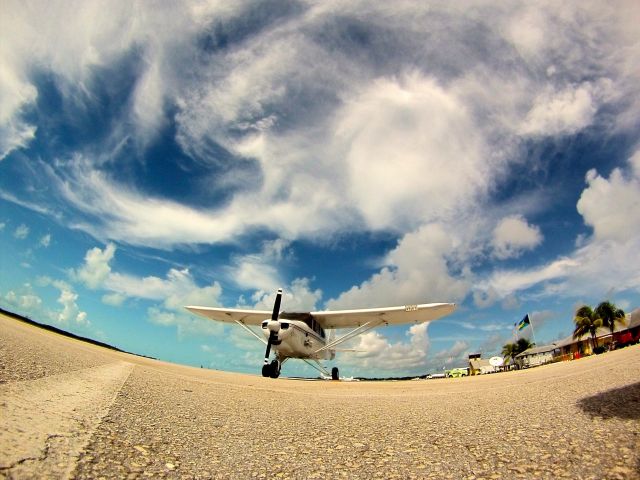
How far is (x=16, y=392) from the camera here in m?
3.82

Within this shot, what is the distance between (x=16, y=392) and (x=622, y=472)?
629 cm

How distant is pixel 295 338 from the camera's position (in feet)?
78.3

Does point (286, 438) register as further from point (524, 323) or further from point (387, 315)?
point (524, 323)

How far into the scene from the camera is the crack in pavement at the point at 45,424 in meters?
2.03

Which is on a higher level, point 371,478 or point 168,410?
point 168,410

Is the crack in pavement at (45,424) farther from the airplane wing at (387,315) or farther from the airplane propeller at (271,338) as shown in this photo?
the airplane wing at (387,315)

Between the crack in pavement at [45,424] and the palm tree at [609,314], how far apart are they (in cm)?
6447

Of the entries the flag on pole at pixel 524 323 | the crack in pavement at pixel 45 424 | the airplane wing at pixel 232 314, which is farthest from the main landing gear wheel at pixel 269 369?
the flag on pole at pixel 524 323

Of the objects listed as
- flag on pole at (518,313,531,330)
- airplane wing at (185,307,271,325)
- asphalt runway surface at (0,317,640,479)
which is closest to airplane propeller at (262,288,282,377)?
airplane wing at (185,307,271,325)

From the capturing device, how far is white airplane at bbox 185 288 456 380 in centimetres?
2178

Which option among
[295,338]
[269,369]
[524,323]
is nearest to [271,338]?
[269,369]

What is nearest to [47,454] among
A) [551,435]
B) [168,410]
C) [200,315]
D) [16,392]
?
[16,392]

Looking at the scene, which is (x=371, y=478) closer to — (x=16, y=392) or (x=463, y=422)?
(x=463, y=422)

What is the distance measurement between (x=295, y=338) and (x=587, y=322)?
5260cm
